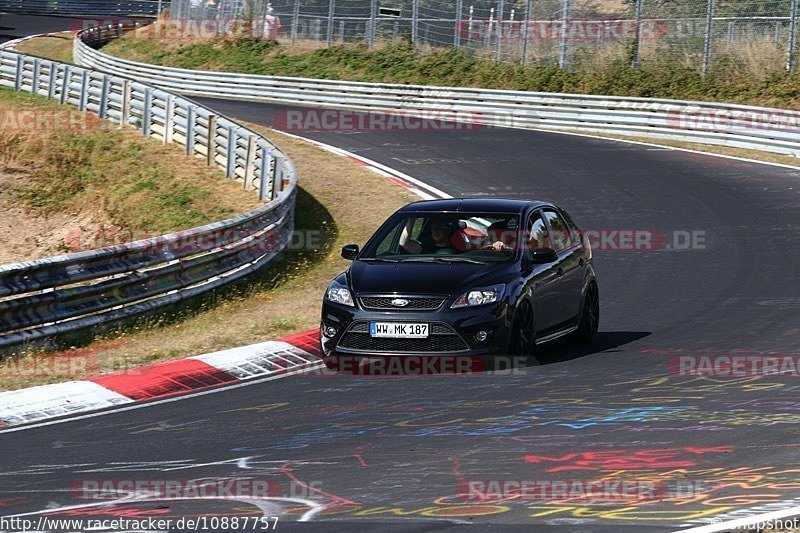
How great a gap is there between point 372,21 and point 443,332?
1465 inches

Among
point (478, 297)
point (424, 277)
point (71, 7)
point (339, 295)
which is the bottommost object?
point (339, 295)

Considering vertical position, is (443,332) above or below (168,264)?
above

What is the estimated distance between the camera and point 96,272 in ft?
44.5

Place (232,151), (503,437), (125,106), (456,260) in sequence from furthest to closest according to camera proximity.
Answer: (125,106) → (232,151) → (456,260) → (503,437)

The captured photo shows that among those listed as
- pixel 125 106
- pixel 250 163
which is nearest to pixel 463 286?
pixel 250 163

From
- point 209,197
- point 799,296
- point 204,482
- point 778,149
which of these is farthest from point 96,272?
point 778,149

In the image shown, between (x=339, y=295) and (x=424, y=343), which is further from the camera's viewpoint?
(x=339, y=295)

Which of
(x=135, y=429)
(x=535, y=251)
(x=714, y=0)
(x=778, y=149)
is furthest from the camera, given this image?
(x=714, y=0)

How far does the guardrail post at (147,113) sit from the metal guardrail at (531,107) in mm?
8987

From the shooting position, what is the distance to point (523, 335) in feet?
38.2

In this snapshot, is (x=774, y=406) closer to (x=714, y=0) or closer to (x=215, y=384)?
(x=215, y=384)

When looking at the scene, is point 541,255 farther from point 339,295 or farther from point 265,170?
point 265,170

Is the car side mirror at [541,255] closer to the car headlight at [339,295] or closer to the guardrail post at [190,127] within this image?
the car headlight at [339,295]

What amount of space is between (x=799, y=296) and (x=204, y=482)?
9363 mm
